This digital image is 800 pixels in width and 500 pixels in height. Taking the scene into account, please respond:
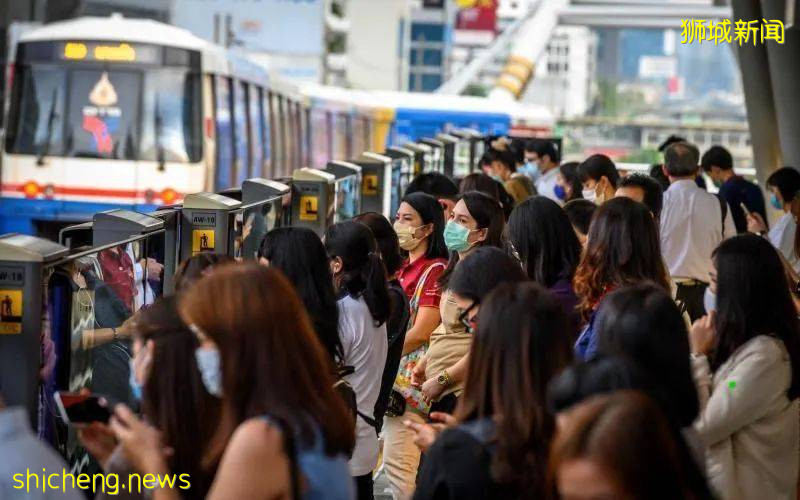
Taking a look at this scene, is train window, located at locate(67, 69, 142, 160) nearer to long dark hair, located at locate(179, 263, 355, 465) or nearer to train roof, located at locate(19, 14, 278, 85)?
train roof, located at locate(19, 14, 278, 85)

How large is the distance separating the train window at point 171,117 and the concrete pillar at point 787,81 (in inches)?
272

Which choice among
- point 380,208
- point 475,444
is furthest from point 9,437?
point 380,208

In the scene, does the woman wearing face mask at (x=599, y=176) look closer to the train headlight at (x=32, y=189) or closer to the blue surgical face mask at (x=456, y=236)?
the blue surgical face mask at (x=456, y=236)

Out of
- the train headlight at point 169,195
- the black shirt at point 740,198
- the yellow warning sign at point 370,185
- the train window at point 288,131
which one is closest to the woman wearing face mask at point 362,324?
the yellow warning sign at point 370,185

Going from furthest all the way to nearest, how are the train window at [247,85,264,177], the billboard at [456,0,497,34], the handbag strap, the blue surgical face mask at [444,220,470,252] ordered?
the billboard at [456,0,497,34] < the train window at [247,85,264,177] < the blue surgical face mask at [444,220,470,252] < the handbag strap

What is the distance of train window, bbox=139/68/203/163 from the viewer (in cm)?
1853

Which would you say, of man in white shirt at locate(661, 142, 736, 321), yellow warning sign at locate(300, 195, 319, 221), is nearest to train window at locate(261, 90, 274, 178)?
yellow warning sign at locate(300, 195, 319, 221)

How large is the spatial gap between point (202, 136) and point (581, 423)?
16.0 metres

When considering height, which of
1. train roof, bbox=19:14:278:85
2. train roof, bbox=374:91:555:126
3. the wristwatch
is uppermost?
train roof, bbox=19:14:278:85

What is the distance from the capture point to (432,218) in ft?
25.4

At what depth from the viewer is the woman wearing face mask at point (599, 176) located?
10164mm

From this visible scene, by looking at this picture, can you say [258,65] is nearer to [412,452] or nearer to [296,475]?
[412,452]

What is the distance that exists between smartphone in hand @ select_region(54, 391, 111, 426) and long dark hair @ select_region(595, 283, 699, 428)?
1.35m

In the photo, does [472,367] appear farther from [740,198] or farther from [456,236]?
[740,198]
